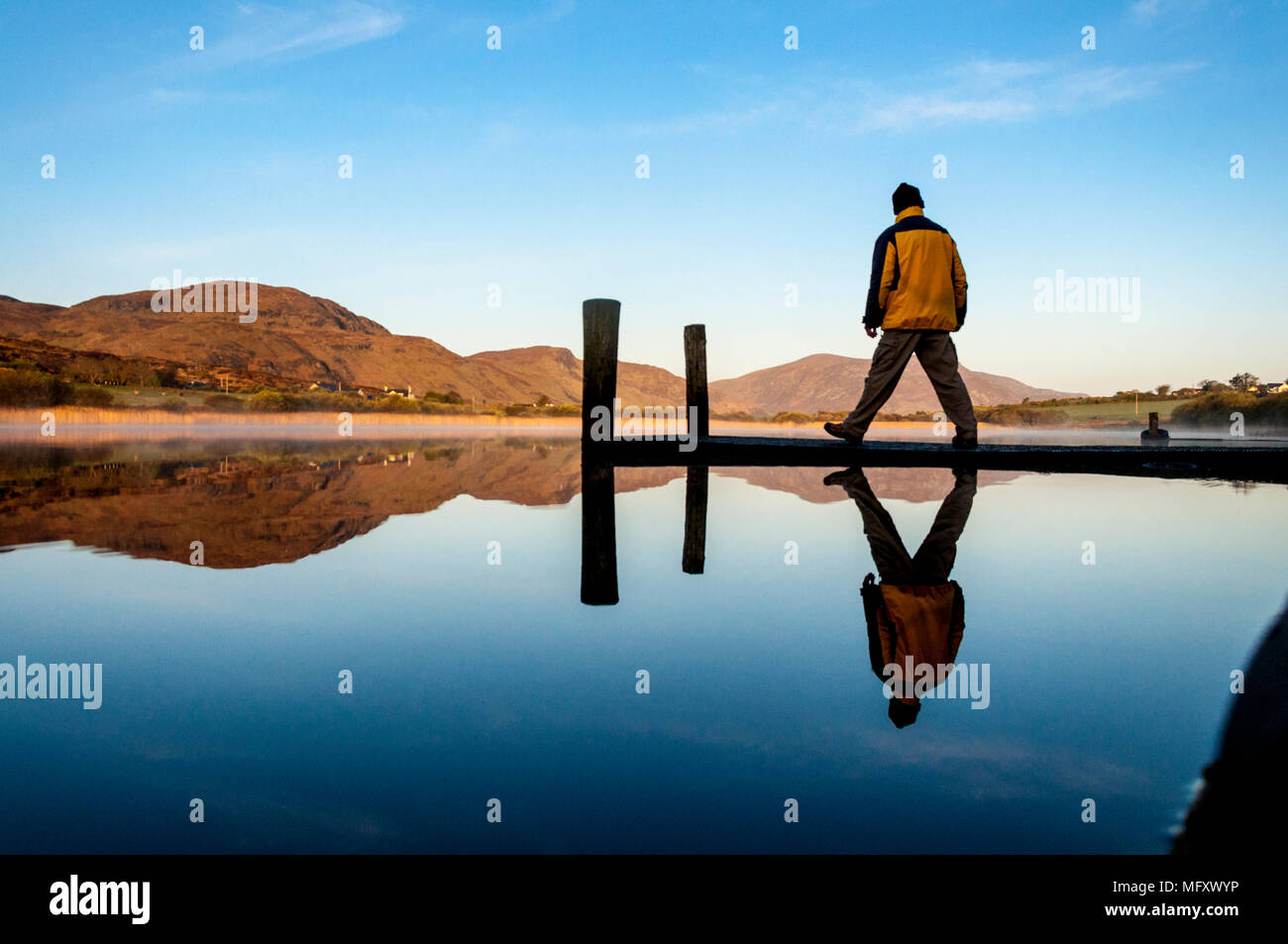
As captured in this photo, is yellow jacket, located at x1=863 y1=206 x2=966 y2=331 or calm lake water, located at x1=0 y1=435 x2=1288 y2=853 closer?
calm lake water, located at x1=0 y1=435 x2=1288 y2=853

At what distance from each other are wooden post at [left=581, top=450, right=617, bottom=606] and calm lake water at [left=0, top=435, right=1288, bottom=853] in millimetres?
135

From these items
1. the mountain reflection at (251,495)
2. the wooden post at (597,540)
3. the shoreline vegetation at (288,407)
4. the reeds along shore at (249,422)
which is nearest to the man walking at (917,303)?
the wooden post at (597,540)

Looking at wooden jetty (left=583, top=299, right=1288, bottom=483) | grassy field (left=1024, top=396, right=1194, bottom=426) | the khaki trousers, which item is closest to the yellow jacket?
Result: the khaki trousers

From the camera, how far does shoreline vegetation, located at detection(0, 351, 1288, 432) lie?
6125cm

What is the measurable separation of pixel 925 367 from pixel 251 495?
7.96m

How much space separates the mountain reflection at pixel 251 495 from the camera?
20.6 ft

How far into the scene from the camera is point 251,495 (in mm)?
9633

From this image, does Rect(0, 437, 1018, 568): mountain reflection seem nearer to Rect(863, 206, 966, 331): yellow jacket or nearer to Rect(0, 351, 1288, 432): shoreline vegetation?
Rect(863, 206, 966, 331): yellow jacket

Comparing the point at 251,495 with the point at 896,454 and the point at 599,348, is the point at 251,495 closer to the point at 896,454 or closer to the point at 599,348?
Answer: the point at 599,348

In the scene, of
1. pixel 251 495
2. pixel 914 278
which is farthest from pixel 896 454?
pixel 251 495
